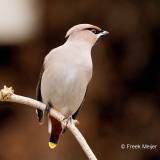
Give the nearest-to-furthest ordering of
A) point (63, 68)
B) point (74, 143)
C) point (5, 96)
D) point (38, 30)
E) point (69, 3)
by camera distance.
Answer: point (5, 96) → point (63, 68) → point (69, 3) → point (38, 30) → point (74, 143)

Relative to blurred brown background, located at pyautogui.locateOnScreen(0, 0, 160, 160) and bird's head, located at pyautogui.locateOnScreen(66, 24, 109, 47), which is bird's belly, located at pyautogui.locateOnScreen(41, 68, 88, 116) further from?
blurred brown background, located at pyautogui.locateOnScreen(0, 0, 160, 160)

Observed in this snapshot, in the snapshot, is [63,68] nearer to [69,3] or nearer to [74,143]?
[69,3]

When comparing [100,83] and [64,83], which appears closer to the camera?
[64,83]

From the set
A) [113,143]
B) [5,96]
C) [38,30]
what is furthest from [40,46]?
[5,96]

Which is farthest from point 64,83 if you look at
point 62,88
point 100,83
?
point 100,83

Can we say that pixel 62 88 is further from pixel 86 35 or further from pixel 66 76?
pixel 86 35

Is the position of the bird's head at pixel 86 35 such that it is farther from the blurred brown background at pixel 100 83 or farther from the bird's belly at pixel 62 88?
the blurred brown background at pixel 100 83
